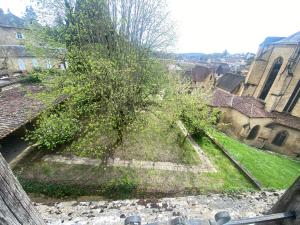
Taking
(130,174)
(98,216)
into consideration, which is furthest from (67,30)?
(98,216)

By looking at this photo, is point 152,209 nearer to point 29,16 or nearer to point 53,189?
point 53,189

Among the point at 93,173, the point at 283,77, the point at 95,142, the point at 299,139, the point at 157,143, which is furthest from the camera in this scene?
the point at 283,77

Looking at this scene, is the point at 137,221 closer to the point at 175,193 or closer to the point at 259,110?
the point at 175,193

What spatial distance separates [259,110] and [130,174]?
17250mm

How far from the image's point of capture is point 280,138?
59.3 feet

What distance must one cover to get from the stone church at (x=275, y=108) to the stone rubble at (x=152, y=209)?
56.4 ft

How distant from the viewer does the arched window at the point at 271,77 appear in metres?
19.7

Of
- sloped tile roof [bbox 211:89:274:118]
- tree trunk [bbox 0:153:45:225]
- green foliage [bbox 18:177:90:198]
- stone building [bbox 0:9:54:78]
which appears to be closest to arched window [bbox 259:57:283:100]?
sloped tile roof [bbox 211:89:274:118]

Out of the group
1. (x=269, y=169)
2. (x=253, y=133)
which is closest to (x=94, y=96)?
(x=269, y=169)

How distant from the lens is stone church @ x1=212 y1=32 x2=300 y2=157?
1744cm

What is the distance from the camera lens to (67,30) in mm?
9359

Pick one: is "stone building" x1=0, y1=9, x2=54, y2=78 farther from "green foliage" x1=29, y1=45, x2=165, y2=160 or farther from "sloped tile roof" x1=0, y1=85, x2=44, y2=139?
"green foliage" x1=29, y1=45, x2=165, y2=160

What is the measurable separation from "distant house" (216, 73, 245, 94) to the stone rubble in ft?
101

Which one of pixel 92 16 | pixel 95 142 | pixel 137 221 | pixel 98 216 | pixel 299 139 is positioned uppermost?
pixel 92 16
